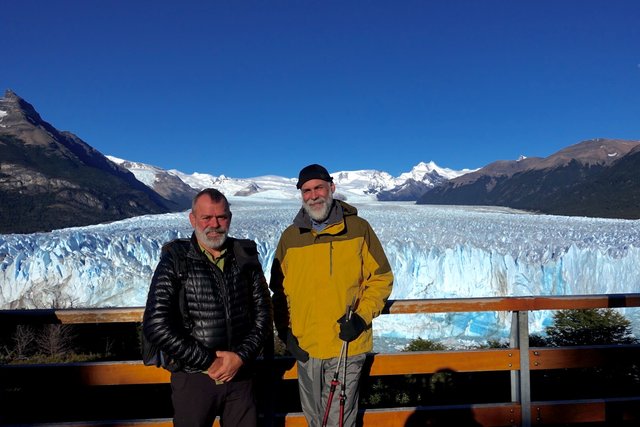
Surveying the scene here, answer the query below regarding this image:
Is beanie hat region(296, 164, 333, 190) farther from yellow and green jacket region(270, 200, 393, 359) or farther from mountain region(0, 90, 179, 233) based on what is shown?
mountain region(0, 90, 179, 233)

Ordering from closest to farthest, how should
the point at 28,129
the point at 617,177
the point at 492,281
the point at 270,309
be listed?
the point at 270,309
the point at 492,281
the point at 617,177
the point at 28,129

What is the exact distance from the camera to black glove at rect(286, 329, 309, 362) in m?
2.37

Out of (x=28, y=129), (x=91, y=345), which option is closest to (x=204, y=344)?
(x=91, y=345)

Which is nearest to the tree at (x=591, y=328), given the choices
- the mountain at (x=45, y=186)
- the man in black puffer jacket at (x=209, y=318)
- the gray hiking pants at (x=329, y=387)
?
the gray hiking pants at (x=329, y=387)

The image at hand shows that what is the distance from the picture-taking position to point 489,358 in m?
2.74

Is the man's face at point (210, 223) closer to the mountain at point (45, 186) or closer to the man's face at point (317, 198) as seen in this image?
the man's face at point (317, 198)

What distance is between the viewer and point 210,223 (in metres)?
2.20

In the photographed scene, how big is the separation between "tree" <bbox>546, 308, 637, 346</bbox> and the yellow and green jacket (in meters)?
8.88

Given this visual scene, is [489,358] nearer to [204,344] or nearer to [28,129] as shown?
[204,344]

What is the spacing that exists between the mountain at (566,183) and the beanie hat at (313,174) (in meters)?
69.4

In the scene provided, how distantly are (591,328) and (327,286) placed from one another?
9.44 m

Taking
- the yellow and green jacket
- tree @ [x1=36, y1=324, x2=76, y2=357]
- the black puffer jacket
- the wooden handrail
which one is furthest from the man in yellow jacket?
tree @ [x1=36, y1=324, x2=76, y2=357]

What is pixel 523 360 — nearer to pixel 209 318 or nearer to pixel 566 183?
pixel 209 318

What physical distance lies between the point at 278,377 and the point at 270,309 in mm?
547
